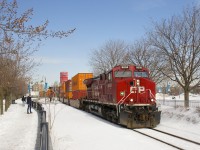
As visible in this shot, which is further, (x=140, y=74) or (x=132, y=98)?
(x=140, y=74)

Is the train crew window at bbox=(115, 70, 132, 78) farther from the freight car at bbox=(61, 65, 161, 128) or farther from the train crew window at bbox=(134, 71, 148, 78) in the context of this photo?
the train crew window at bbox=(134, 71, 148, 78)

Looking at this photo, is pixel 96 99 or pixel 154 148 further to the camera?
pixel 96 99

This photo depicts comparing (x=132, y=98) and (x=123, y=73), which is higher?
(x=123, y=73)

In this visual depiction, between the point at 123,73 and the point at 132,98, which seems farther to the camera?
the point at 123,73

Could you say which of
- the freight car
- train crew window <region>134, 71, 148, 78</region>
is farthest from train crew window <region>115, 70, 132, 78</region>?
train crew window <region>134, 71, 148, 78</region>

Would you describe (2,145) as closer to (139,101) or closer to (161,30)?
(139,101)

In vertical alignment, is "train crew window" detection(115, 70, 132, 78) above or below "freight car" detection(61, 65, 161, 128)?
above

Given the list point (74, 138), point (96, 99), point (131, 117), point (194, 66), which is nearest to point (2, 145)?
point (74, 138)

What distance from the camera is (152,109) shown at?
17703mm

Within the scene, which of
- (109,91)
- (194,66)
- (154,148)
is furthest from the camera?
(194,66)

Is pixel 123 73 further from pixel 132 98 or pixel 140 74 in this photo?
pixel 132 98

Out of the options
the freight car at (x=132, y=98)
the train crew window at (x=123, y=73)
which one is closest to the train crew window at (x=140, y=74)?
the freight car at (x=132, y=98)

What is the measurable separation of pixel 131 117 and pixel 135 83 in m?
2.16

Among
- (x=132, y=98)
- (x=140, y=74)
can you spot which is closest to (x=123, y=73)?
(x=140, y=74)
